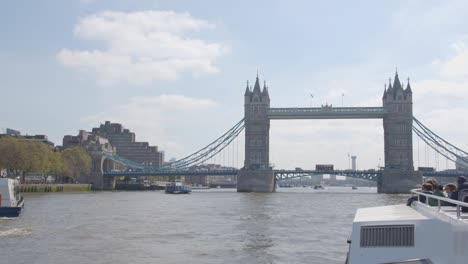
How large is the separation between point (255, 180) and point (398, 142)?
27.3 meters

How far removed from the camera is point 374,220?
7.59 metres

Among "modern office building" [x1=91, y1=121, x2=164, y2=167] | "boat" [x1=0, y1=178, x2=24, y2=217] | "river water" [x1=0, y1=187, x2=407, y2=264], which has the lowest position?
"river water" [x1=0, y1=187, x2=407, y2=264]

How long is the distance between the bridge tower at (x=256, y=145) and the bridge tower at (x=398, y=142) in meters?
20.7

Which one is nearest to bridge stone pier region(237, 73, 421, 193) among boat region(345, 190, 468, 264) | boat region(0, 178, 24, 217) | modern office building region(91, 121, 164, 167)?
boat region(0, 178, 24, 217)

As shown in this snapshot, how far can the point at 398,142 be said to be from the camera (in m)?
104

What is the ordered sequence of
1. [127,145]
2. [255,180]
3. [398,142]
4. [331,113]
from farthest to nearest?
1. [127,145]
2. [398,142]
3. [255,180]
4. [331,113]

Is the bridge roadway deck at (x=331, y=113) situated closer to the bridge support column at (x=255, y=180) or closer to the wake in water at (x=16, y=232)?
the bridge support column at (x=255, y=180)

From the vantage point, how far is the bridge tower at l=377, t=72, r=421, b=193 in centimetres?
9831

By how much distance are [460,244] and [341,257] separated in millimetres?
12099

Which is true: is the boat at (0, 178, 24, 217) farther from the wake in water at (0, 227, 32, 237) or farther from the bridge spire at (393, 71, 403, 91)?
the bridge spire at (393, 71, 403, 91)

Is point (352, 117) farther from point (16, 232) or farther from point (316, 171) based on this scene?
point (16, 232)

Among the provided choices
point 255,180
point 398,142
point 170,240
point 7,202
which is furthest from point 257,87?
point 170,240

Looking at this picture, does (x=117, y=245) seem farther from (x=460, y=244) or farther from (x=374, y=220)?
(x=460, y=244)

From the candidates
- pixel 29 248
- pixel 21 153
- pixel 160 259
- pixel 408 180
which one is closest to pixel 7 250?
pixel 29 248
